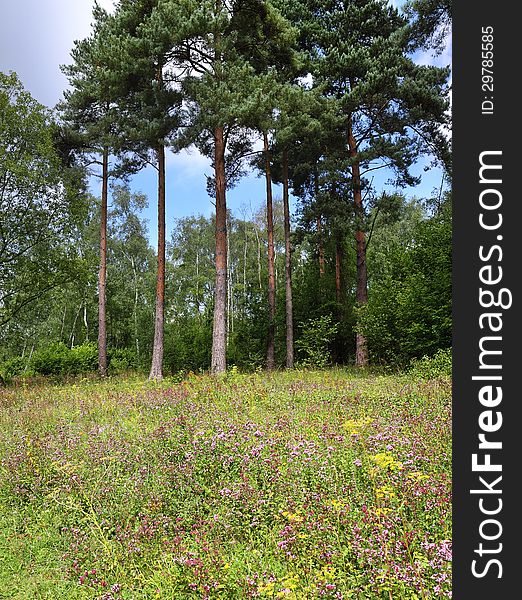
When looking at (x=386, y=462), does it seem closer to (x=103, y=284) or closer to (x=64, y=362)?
(x=103, y=284)

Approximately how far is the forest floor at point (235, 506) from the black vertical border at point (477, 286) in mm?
1001

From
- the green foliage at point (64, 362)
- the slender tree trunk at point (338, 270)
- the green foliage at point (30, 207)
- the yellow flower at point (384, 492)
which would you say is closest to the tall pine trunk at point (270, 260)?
the slender tree trunk at point (338, 270)

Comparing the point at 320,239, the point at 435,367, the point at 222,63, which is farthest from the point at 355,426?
the point at 320,239

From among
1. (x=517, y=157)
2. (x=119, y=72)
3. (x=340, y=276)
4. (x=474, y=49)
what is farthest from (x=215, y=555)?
(x=340, y=276)

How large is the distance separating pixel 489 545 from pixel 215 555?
239 centimetres

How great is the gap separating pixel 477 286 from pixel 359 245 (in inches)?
650

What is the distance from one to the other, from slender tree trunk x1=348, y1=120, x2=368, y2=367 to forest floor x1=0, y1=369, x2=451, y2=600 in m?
9.97

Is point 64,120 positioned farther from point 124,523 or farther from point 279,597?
point 279,597

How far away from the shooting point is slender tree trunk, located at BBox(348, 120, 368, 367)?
57.0ft

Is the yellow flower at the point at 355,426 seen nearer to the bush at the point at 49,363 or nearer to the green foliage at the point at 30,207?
the green foliage at the point at 30,207

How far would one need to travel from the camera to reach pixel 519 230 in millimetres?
2125

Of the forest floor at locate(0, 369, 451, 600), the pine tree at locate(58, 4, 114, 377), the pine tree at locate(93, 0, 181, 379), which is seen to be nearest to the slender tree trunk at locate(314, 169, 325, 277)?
the pine tree at locate(93, 0, 181, 379)

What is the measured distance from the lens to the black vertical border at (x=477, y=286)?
2023 mm

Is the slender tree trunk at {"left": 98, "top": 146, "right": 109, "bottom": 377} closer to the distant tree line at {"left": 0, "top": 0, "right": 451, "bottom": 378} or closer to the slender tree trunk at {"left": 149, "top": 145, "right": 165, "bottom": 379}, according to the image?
the distant tree line at {"left": 0, "top": 0, "right": 451, "bottom": 378}
